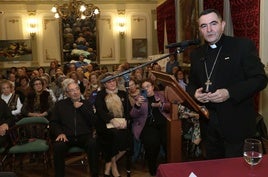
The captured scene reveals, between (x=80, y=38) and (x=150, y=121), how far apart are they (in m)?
9.76

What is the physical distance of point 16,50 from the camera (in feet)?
44.3

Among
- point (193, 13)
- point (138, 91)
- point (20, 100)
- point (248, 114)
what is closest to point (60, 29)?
point (193, 13)

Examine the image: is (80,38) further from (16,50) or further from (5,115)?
(5,115)

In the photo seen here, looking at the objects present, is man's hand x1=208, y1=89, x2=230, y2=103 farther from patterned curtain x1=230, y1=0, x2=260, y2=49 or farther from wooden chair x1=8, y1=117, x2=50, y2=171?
patterned curtain x1=230, y1=0, x2=260, y2=49

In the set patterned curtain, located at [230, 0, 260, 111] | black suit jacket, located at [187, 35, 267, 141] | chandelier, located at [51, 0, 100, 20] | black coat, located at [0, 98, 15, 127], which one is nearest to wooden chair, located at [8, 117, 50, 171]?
black coat, located at [0, 98, 15, 127]

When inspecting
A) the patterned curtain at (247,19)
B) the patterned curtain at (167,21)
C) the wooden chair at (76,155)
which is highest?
the patterned curtain at (167,21)

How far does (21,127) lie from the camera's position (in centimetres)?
481

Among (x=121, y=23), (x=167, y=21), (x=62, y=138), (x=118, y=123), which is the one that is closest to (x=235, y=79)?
(x=118, y=123)

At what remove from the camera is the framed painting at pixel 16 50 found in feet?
44.0

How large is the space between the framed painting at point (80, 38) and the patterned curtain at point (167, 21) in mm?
2823

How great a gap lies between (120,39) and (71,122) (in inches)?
389

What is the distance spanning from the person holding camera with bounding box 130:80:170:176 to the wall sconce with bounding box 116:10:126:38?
30.7 ft

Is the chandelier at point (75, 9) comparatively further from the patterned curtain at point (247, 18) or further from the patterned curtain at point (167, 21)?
the patterned curtain at point (247, 18)

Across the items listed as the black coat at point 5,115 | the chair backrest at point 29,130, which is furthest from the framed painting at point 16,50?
the chair backrest at point 29,130
